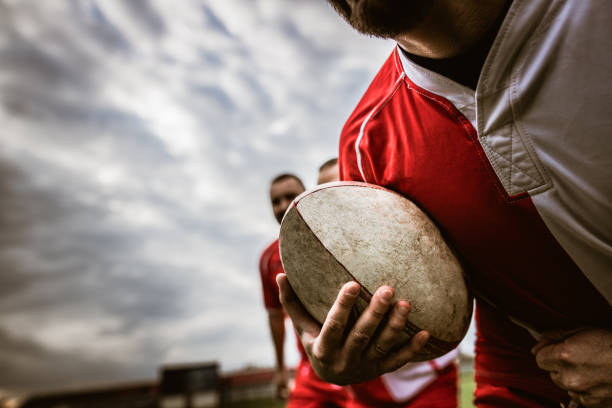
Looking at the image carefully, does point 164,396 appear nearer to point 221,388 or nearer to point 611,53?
point 221,388

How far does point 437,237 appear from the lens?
1438mm

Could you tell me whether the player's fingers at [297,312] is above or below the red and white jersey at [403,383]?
above

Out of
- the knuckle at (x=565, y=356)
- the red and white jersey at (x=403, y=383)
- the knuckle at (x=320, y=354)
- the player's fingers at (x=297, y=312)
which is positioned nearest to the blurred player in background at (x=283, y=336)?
the red and white jersey at (x=403, y=383)

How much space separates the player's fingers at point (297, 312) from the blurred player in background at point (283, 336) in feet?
6.26

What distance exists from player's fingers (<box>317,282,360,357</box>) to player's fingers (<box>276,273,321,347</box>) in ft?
0.60

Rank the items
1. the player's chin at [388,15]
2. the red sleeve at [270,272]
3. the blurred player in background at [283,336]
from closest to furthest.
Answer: the player's chin at [388,15] → the blurred player in background at [283,336] → the red sleeve at [270,272]

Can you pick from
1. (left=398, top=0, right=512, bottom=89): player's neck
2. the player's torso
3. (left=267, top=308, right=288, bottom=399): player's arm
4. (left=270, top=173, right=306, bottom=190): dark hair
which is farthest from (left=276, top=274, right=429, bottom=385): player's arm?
(left=270, top=173, right=306, bottom=190): dark hair

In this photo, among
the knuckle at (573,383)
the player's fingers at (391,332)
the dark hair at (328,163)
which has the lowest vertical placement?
the knuckle at (573,383)

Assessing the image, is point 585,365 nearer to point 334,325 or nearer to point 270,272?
point 334,325

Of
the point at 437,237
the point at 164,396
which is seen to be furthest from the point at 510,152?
the point at 164,396

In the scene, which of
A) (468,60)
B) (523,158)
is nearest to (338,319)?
(523,158)

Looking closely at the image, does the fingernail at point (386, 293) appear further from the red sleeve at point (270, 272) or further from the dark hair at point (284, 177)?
the dark hair at point (284, 177)

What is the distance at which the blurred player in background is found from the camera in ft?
11.0

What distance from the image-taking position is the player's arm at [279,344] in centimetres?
450
